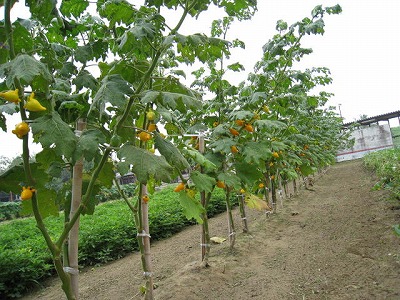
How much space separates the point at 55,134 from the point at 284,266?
9.84ft

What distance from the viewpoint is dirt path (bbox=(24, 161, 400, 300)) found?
2.81 meters

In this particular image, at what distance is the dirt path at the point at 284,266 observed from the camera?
2.81m

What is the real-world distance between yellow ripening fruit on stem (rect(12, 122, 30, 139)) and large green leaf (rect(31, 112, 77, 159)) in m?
0.03

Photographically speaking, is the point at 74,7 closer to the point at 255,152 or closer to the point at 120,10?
the point at 120,10

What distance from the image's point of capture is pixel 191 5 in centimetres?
174

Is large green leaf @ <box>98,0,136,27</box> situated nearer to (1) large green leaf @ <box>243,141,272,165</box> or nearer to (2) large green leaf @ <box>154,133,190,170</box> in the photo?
(2) large green leaf @ <box>154,133,190,170</box>

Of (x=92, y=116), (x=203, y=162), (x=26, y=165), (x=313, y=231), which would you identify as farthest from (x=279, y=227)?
A: (x=26, y=165)

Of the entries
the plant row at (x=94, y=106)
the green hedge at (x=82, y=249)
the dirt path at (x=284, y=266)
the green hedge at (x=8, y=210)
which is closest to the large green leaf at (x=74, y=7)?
the plant row at (x=94, y=106)

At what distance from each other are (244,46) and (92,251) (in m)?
4.30

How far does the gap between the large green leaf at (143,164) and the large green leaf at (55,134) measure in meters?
0.22

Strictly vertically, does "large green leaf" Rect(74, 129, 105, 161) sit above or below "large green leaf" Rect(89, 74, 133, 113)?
below

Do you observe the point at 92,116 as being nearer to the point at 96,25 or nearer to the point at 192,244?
the point at 96,25

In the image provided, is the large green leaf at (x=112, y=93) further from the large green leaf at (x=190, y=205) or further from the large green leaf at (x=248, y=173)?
the large green leaf at (x=248, y=173)

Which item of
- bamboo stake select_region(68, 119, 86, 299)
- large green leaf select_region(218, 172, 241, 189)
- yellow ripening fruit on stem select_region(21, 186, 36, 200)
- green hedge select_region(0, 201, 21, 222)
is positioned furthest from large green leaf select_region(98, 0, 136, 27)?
green hedge select_region(0, 201, 21, 222)
